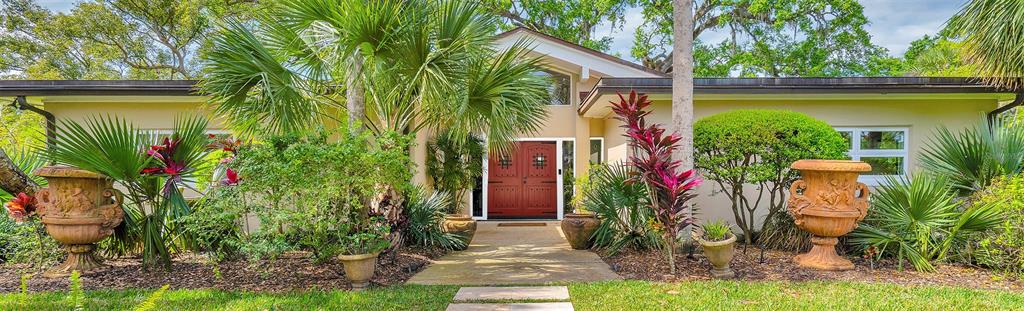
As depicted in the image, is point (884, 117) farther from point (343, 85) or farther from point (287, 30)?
point (287, 30)

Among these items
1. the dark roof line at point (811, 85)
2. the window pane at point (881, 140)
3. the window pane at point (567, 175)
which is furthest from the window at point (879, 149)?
the window pane at point (567, 175)

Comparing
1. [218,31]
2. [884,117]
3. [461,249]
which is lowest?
[461,249]

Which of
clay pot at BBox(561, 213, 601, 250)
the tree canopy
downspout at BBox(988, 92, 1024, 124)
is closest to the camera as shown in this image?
downspout at BBox(988, 92, 1024, 124)

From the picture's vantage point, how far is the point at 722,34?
19156mm

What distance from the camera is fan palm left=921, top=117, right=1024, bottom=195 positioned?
5.60m

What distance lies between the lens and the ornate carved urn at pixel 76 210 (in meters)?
5.04

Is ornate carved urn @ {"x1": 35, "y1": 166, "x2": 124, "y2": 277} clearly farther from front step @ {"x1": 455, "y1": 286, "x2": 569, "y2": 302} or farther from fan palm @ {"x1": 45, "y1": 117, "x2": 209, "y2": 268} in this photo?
front step @ {"x1": 455, "y1": 286, "x2": 569, "y2": 302}

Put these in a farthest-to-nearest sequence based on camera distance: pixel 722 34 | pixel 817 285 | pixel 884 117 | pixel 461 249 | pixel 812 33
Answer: pixel 722 34
pixel 812 33
pixel 884 117
pixel 461 249
pixel 817 285

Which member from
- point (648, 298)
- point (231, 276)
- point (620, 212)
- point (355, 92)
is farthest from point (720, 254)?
point (231, 276)

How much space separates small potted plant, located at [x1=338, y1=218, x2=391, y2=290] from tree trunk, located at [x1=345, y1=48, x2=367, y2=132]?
1214 mm

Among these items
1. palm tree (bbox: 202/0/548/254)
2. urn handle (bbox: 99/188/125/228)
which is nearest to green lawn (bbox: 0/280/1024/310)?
urn handle (bbox: 99/188/125/228)

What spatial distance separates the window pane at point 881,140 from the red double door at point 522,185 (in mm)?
5923

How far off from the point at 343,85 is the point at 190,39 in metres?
16.7

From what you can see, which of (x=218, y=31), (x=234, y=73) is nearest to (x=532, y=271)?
(x=234, y=73)
